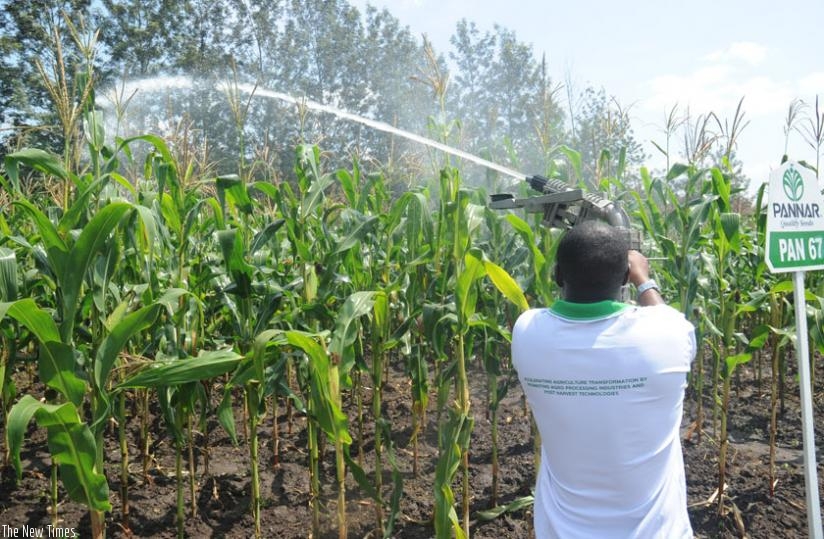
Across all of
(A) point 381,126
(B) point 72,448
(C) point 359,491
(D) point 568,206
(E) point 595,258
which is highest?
(A) point 381,126

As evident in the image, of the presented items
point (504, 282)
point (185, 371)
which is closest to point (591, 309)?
point (504, 282)

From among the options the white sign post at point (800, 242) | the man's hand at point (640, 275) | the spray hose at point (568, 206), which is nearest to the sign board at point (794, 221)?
the white sign post at point (800, 242)

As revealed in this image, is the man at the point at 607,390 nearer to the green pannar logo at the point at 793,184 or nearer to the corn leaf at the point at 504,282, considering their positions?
the corn leaf at the point at 504,282

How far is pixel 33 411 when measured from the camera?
217cm

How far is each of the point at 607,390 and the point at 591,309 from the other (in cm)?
23

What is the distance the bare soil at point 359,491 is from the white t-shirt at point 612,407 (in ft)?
6.56

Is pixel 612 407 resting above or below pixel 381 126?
below

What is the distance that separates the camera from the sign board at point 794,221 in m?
3.04

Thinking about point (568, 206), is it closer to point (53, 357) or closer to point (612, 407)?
point (612, 407)

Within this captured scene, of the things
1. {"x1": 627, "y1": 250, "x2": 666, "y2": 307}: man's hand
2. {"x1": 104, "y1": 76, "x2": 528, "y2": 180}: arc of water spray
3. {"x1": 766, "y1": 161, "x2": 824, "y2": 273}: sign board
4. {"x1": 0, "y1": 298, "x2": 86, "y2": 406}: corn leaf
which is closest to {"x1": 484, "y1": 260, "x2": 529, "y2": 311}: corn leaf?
{"x1": 104, "y1": 76, "x2": 528, "y2": 180}: arc of water spray

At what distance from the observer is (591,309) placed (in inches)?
71.2

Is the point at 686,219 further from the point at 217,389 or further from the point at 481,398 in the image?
the point at 217,389

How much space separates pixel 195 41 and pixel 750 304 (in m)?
28.9

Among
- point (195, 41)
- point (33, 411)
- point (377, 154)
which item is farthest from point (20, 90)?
point (33, 411)
